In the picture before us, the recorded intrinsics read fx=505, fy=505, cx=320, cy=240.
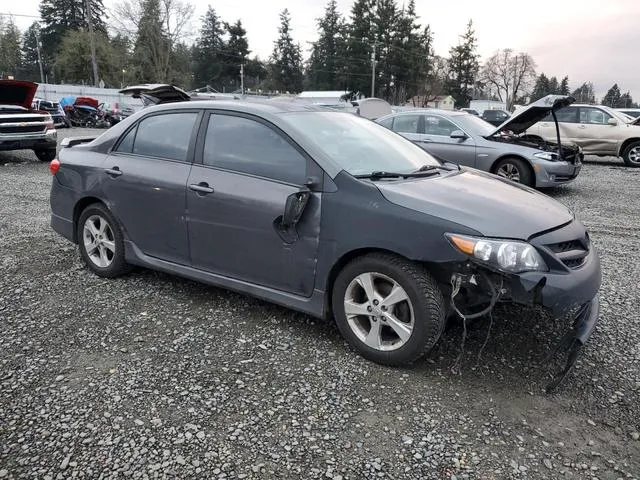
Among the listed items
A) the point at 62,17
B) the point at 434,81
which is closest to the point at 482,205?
the point at 434,81

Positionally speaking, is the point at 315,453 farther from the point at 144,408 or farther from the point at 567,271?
the point at 567,271

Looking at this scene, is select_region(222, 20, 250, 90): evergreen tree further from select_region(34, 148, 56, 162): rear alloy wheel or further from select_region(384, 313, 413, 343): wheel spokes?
select_region(384, 313, 413, 343): wheel spokes

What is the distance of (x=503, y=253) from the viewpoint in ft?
8.80

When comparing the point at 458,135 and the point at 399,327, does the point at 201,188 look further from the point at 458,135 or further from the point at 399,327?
the point at 458,135

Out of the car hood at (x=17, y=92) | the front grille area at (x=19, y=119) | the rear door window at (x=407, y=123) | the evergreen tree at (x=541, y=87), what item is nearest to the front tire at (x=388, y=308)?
the rear door window at (x=407, y=123)

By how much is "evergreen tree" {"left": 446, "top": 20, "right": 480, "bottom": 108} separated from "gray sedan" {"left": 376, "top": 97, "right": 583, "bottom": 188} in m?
69.9

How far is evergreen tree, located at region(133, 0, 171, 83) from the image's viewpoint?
5119cm

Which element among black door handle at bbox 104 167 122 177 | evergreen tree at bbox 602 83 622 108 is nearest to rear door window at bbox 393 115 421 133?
black door handle at bbox 104 167 122 177

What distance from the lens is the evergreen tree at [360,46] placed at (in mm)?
60438

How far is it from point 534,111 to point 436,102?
218 feet

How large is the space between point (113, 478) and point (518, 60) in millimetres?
89903

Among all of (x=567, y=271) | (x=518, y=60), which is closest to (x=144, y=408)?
(x=567, y=271)

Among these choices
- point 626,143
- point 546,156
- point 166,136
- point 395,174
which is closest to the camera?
point 395,174

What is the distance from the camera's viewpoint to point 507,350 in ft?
10.6
